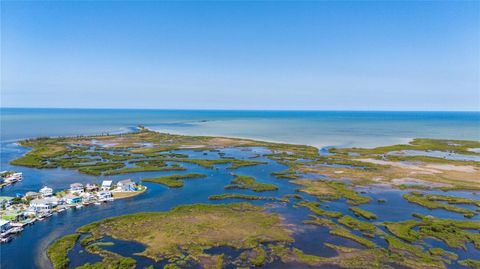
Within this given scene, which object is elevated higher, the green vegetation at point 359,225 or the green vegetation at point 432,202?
the green vegetation at point 432,202

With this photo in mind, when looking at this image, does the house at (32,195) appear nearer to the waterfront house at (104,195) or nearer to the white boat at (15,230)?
the waterfront house at (104,195)

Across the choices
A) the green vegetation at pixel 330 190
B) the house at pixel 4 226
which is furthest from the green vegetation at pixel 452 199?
the house at pixel 4 226

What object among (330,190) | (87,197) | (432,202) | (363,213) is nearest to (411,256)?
(363,213)

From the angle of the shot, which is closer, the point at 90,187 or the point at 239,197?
the point at 239,197

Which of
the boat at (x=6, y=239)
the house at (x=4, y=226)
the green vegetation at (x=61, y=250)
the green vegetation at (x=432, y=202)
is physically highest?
the green vegetation at (x=432, y=202)

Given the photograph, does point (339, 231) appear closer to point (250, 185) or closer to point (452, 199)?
point (250, 185)

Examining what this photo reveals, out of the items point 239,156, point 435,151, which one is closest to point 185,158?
point 239,156
